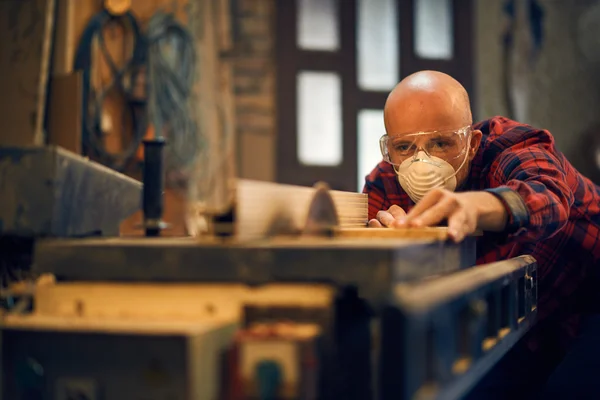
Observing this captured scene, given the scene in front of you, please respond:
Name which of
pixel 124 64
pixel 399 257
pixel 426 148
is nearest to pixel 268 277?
pixel 399 257

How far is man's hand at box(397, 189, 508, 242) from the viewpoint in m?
1.36

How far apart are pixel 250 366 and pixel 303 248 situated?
182mm

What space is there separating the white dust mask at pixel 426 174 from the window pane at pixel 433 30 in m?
4.11

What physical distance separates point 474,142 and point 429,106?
0.65 ft

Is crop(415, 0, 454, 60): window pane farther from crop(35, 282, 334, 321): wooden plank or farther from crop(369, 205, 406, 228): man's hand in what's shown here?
crop(35, 282, 334, 321): wooden plank

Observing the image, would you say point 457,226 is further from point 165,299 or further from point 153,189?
point 153,189

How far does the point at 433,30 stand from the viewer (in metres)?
6.07

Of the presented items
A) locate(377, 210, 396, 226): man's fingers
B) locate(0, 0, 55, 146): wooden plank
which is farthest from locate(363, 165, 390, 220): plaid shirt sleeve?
locate(0, 0, 55, 146): wooden plank

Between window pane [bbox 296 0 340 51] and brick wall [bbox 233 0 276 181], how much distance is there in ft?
0.81

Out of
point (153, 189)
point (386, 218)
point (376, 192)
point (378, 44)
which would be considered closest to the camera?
point (153, 189)

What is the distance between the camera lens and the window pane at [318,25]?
573 cm

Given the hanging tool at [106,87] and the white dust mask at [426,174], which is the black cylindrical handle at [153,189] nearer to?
the white dust mask at [426,174]

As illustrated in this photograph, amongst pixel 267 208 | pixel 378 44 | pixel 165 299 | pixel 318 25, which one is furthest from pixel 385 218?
pixel 378 44

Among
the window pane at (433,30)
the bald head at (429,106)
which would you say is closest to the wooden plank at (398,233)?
the bald head at (429,106)
